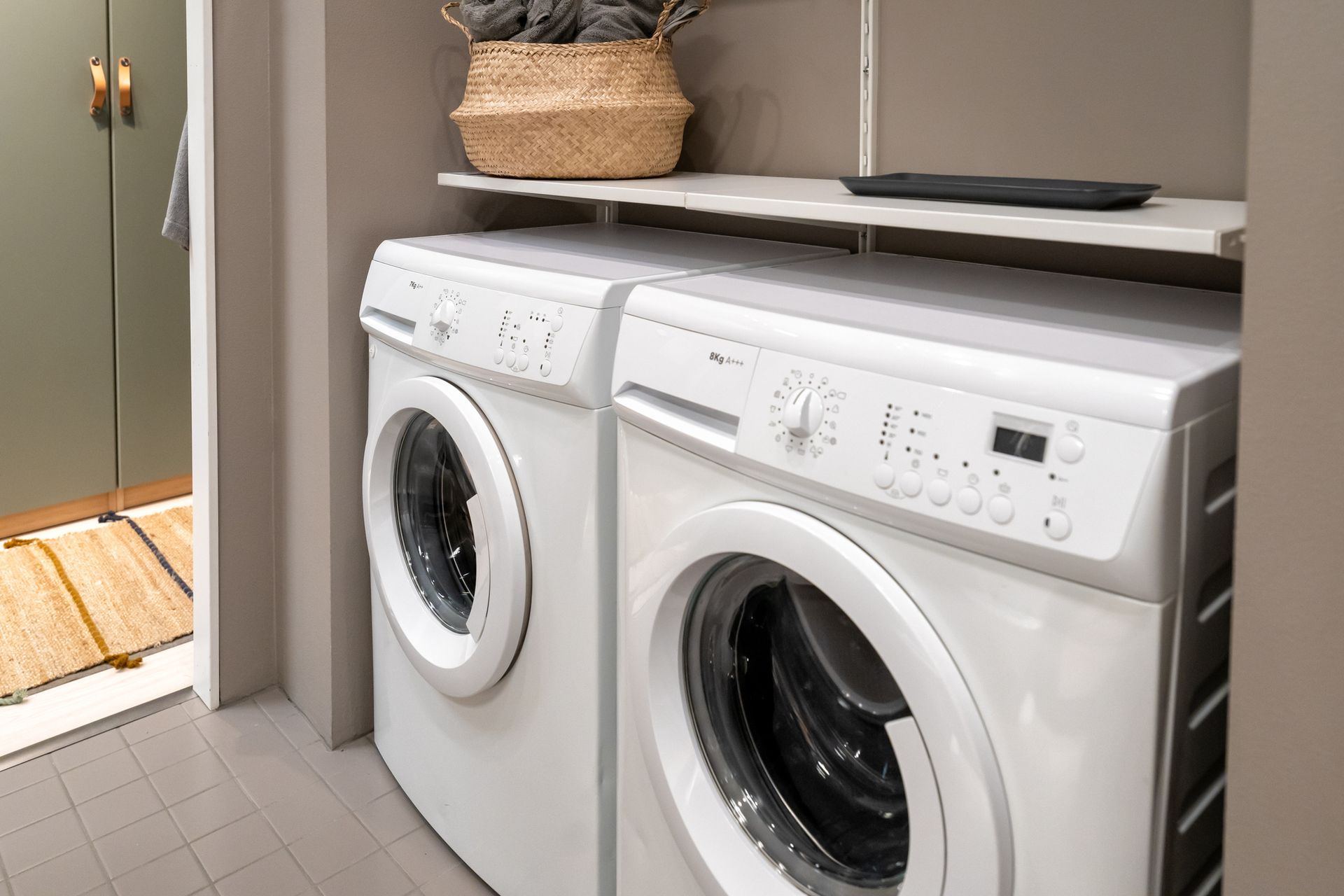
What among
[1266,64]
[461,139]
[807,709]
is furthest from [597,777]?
[461,139]

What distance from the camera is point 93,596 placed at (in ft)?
8.14

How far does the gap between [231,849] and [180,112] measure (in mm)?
1999

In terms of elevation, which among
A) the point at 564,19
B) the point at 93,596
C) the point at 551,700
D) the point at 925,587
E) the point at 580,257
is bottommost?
the point at 93,596

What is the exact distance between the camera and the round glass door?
1.62 m

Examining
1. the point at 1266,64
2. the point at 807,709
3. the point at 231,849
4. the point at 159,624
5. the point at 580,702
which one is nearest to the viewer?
the point at 1266,64

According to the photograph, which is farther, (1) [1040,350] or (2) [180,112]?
(2) [180,112]

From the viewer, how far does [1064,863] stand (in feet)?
2.78

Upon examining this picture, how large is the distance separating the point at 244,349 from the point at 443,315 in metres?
0.68

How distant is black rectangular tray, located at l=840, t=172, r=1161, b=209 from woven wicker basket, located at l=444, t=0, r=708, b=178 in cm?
47

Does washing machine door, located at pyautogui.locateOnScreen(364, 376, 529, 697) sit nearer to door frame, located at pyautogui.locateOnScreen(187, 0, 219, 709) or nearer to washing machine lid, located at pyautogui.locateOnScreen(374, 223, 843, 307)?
washing machine lid, located at pyautogui.locateOnScreen(374, 223, 843, 307)

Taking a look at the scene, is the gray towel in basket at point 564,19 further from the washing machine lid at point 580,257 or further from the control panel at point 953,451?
the control panel at point 953,451

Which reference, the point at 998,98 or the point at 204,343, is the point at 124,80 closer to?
the point at 204,343

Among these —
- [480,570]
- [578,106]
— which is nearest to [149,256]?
[578,106]

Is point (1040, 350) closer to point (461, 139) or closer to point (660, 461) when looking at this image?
point (660, 461)
